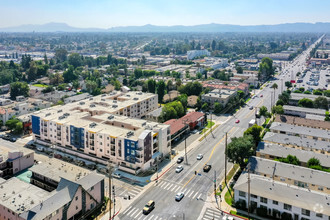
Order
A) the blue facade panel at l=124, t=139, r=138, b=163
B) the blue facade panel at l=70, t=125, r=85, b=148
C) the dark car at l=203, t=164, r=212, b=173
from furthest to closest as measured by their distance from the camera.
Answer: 1. the blue facade panel at l=70, t=125, r=85, b=148
2. the dark car at l=203, t=164, r=212, b=173
3. the blue facade panel at l=124, t=139, r=138, b=163

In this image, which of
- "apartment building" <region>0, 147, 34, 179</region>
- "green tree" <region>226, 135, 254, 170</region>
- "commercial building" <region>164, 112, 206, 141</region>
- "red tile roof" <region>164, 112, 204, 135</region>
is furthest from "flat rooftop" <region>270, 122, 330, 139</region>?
"apartment building" <region>0, 147, 34, 179</region>

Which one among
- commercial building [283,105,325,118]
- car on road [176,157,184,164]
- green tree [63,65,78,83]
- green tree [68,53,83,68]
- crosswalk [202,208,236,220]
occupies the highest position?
green tree [68,53,83,68]

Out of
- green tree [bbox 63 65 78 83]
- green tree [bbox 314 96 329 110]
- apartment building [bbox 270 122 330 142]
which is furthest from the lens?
green tree [bbox 63 65 78 83]

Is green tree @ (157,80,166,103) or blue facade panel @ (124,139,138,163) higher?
green tree @ (157,80,166,103)

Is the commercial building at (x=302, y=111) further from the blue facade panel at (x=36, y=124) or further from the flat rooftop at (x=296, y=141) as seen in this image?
the blue facade panel at (x=36, y=124)

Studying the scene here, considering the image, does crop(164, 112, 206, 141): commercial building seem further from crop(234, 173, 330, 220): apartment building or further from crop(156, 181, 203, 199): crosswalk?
crop(234, 173, 330, 220): apartment building

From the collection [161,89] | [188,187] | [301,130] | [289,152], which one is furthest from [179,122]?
[161,89]

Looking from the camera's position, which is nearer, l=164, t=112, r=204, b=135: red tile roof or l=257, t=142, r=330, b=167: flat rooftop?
l=257, t=142, r=330, b=167: flat rooftop
